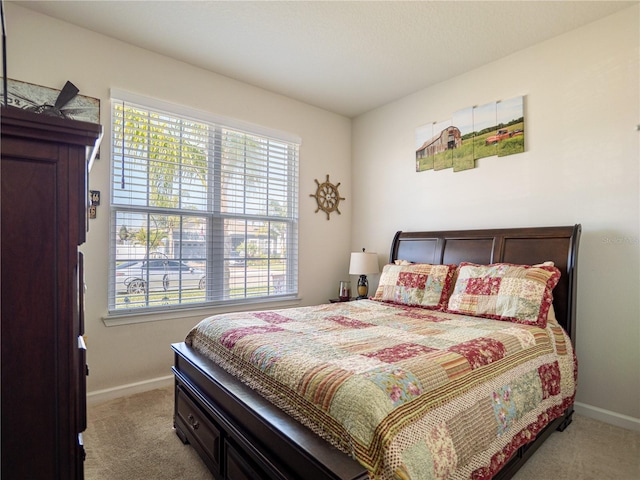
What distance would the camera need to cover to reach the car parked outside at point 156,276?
284 centimetres

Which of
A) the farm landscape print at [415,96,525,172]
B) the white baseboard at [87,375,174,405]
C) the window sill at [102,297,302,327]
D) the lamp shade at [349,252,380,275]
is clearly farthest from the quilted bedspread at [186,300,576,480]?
the farm landscape print at [415,96,525,172]

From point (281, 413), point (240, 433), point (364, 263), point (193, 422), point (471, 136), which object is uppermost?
point (471, 136)

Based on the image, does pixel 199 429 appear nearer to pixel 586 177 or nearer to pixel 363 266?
pixel 363 266

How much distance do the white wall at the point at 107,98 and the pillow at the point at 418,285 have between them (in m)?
1.21

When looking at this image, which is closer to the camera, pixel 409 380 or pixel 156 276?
pixel 409 380

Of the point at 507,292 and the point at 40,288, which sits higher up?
the point at 40,288

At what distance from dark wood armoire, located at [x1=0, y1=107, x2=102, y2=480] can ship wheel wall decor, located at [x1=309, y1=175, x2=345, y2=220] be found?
3338 millimetres

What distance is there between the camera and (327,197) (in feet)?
13.8

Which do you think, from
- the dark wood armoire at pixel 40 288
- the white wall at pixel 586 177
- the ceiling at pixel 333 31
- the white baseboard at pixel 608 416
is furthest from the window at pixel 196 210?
the white baseboard at pixel 608 416

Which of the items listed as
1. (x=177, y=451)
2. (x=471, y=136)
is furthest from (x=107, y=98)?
(x=471, y=136)

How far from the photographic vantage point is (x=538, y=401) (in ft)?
5.90

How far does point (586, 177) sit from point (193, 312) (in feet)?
11.2

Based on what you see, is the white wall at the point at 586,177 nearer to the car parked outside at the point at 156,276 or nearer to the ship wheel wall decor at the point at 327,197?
the ship wheel wall decor at the point at 327,197

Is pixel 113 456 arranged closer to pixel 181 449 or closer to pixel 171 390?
pixel 181 449
